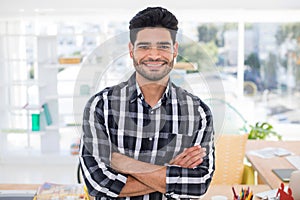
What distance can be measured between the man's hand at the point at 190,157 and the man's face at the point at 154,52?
0.61 feet

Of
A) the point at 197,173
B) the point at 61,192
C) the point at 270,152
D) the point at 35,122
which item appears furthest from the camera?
the point at 35,122

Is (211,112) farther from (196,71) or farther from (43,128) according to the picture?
(43,128)

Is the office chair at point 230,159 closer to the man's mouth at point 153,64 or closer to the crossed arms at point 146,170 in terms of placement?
the crossed arms at point 146,170

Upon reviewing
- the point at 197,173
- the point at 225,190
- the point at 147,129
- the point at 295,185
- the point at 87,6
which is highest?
the point at 87,6

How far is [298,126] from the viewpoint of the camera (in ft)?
19.8

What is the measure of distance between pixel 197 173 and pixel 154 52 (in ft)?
1.18

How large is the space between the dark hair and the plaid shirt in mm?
120

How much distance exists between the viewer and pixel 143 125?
1009 millimetres

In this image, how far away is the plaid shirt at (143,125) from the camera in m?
1.00

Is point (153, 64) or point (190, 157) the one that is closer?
point (153, 64)

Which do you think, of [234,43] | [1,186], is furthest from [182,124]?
[234,43]

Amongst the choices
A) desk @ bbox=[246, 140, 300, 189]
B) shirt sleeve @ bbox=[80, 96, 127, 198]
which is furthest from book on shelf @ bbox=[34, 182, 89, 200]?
desk @ bbox=[246, 140, 300, 189]

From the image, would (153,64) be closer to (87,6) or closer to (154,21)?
(154,21)

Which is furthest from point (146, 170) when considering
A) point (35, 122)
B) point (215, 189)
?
point (35, 122)
